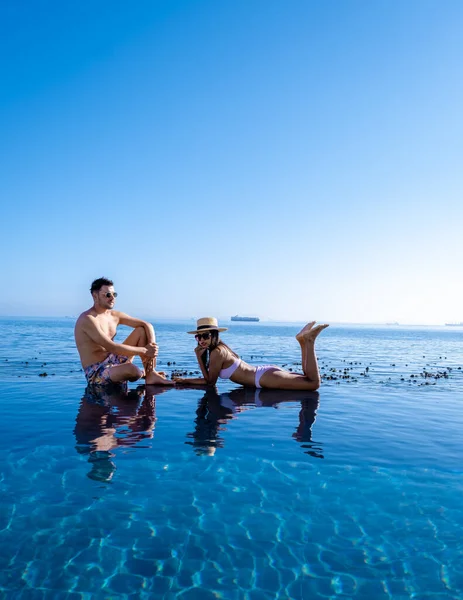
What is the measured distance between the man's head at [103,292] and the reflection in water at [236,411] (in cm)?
421

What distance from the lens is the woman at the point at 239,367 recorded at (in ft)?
47.3

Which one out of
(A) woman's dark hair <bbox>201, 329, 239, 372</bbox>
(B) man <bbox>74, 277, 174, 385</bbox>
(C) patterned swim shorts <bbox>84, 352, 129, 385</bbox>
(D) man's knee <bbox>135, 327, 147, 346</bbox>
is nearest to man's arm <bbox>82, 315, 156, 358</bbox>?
(B) man <bbox>74, 277, 174, 385</bbox>

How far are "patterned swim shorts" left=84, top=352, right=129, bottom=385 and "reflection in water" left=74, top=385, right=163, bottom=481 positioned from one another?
0.28 meters

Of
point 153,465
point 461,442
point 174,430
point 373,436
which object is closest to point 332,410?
point 373,436

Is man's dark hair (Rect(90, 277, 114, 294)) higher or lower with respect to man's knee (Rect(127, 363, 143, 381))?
higher

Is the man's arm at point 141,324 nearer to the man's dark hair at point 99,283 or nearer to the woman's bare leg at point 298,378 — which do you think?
the man's dark hair at point 99,283

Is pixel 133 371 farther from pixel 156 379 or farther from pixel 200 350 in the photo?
pixel 200 350

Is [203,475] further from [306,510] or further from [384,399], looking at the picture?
[384,399]

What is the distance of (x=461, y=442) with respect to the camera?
10.2 metres

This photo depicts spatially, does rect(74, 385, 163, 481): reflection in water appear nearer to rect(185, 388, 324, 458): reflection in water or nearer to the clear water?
the clear water

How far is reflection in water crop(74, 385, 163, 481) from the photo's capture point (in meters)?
8.28

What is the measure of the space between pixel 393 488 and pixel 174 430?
16.0 ft

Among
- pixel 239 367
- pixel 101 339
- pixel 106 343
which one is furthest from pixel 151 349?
pixel 239 367

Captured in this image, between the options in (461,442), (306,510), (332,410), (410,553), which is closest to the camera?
(410,553)
